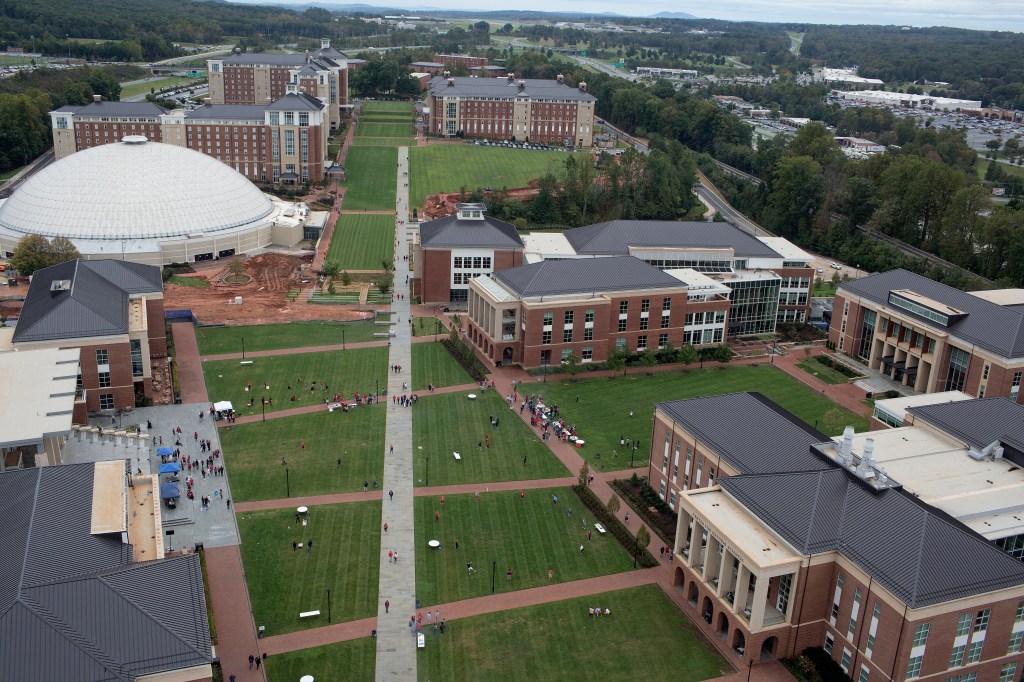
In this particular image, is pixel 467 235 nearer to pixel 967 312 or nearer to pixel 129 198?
pixel 129 198

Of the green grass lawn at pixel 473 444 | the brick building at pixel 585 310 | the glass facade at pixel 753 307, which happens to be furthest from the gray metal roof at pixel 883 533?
the glass facade at pixel 753 307

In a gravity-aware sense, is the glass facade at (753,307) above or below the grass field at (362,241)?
above

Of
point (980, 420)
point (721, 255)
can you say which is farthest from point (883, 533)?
point (721, 255)

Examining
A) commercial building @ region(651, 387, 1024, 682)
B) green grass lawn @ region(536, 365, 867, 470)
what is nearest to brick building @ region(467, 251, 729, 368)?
green grass lawn @ region(536, 365, 867, 470)

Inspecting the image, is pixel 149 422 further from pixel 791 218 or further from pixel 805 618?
pixel 791 218

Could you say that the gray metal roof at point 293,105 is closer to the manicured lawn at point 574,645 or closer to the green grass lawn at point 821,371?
the green grass lawn at point 821,371

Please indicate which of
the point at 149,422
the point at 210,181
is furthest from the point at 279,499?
the point at 210,181
